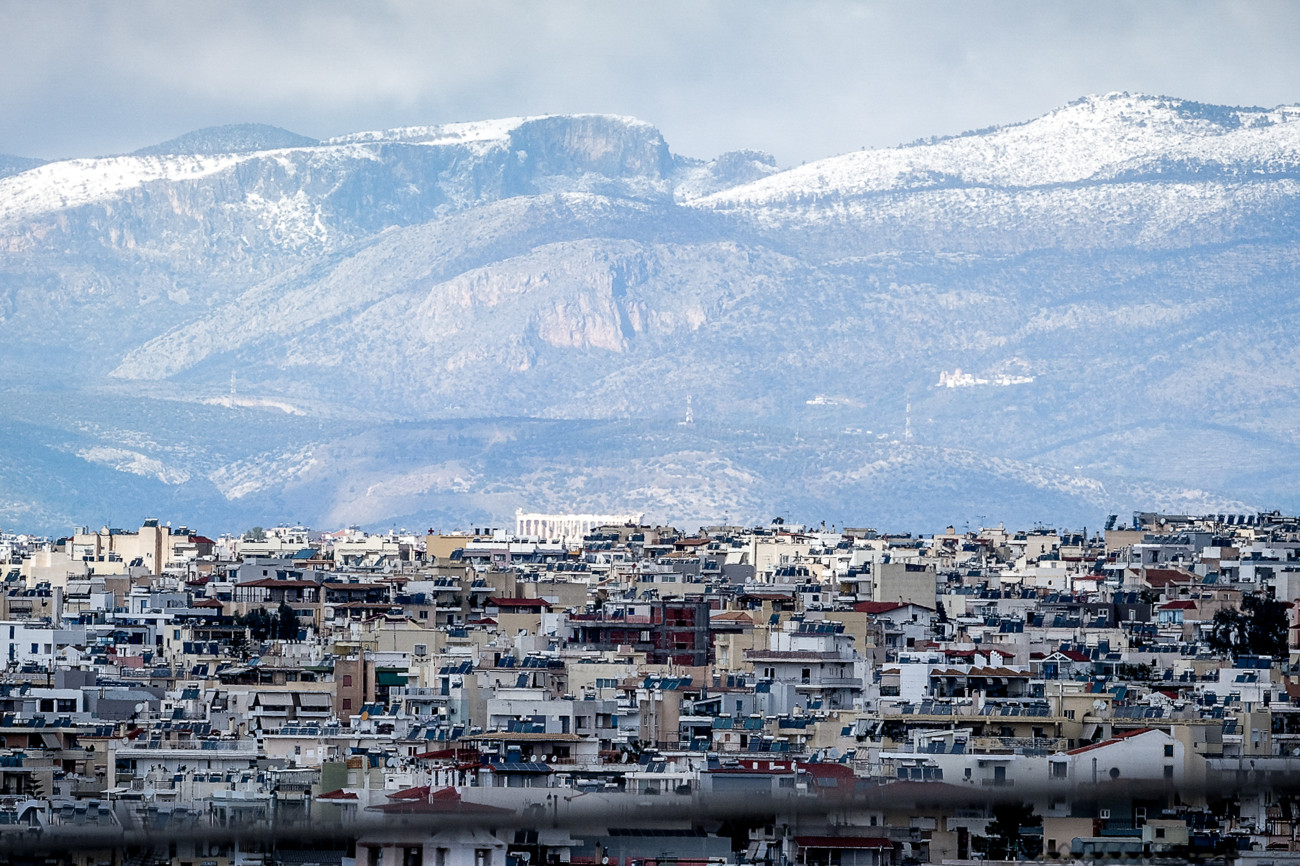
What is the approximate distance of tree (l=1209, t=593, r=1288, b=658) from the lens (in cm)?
6719

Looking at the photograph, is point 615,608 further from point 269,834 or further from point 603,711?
point 269,834

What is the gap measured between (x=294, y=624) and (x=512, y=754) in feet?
121

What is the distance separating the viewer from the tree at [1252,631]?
67188 millimetres

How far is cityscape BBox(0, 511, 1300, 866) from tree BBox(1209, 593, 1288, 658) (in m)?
0.14

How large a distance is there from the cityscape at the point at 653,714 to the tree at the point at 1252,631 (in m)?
0.14

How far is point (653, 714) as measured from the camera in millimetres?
50438

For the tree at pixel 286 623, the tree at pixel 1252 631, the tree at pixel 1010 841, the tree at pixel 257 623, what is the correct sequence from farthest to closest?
the tree at pixel 257 623
the tree at pixel 286 623
the tree at pixel 1252 631
the tree at pixel 1010 841

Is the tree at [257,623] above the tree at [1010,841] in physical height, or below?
above

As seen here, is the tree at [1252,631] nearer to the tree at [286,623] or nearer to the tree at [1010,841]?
the tree at [286,623]

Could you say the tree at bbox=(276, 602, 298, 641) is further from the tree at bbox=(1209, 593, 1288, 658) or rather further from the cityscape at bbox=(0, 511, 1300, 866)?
the tree at bbox=(1209, 593, 1288, 658)

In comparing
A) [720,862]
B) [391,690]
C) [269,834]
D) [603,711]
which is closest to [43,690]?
[391,690]

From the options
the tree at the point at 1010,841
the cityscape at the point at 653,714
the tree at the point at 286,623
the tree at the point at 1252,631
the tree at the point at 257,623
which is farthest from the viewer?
the tree at the point at 257,623

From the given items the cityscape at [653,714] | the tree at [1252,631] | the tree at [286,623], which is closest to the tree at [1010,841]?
the cityscape at [653,714]

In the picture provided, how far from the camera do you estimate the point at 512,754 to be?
4081 cm
